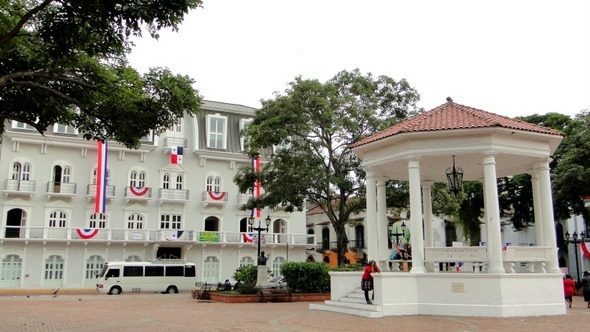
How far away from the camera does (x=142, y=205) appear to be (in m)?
43.7

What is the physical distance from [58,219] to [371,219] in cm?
3037

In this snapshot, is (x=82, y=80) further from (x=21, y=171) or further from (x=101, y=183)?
(x=21, y=171)

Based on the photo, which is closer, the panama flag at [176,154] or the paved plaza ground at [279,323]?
the paved plaza ground at [279,323]

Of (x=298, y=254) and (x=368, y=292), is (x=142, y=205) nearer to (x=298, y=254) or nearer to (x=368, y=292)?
(x=298, y=254)

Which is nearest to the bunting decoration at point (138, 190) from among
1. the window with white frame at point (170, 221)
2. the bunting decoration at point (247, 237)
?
the window with white frame at point (170, 221)

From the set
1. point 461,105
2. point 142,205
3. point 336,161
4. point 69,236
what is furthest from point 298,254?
point 461,105

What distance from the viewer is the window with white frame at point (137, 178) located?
143 feet

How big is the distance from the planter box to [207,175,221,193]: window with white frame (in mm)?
21912

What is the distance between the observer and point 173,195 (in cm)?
4441

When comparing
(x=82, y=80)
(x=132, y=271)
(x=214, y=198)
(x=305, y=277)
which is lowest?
(x=305, y=277)

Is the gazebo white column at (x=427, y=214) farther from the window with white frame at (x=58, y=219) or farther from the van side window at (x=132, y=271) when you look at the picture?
the window with white frame at (x=58, y=219)

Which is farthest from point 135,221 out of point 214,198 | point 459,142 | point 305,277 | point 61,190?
point 459,142

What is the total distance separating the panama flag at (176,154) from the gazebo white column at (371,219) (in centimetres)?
2780

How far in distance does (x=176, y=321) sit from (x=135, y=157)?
3125 cm
